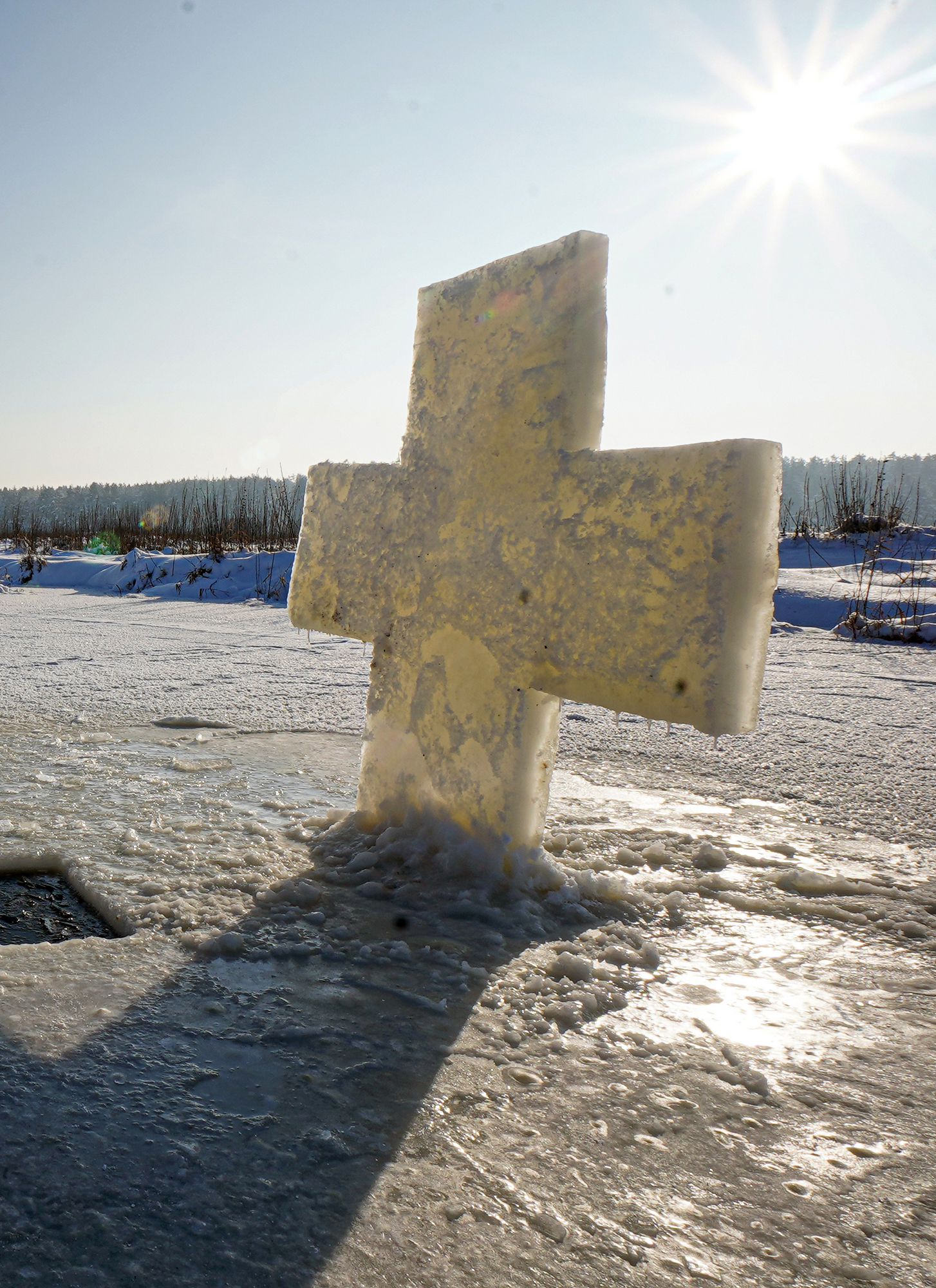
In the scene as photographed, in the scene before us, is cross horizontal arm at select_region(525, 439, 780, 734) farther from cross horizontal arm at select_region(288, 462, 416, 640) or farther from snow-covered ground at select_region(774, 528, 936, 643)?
snow-covered ground at select_region(774, 528, 936, 643)

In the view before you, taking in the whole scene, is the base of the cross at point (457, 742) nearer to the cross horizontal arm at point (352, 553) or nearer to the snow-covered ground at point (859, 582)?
the cross horizontal arm at point (352, 553)

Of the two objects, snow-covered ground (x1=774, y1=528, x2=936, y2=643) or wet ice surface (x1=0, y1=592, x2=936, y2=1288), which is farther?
snow-covered ground (x1=774, y1=528, x2=936, y2=643)

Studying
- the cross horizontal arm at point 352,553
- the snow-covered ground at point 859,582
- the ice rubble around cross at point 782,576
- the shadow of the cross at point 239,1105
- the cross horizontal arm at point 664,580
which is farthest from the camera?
the ice rubble around cross at point 782,576

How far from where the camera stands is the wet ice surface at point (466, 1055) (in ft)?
2.33

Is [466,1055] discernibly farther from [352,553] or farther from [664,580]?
[352,553]

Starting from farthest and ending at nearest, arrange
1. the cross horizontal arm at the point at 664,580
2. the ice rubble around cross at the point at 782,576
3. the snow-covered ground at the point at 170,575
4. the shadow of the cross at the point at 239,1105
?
the snow-covered ground at the point at 170,575 → the ice rubble around cross at the point at 782,576 → the cross horizontal arm at the point at 664,580 → the shadow of the cross at the point at 239,1105

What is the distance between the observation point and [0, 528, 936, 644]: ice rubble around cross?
6.09 meters

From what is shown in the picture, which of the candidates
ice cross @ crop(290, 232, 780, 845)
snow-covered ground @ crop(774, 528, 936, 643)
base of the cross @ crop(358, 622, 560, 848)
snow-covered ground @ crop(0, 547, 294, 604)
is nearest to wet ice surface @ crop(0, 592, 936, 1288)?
base of the cross @ crop(358, 622, 560, 848)

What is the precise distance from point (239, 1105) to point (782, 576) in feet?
24.3

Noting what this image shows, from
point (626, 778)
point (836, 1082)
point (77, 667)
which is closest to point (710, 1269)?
point (836, 1082)

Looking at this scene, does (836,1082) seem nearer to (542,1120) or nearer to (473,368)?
(542,1120)

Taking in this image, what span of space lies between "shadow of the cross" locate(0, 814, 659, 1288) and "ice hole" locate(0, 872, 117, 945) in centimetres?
27

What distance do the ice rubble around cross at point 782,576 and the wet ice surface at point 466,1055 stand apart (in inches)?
175

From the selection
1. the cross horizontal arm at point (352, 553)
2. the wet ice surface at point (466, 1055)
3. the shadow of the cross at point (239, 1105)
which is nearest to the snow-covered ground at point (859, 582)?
the cross horizontal arm at point (352, 553)
